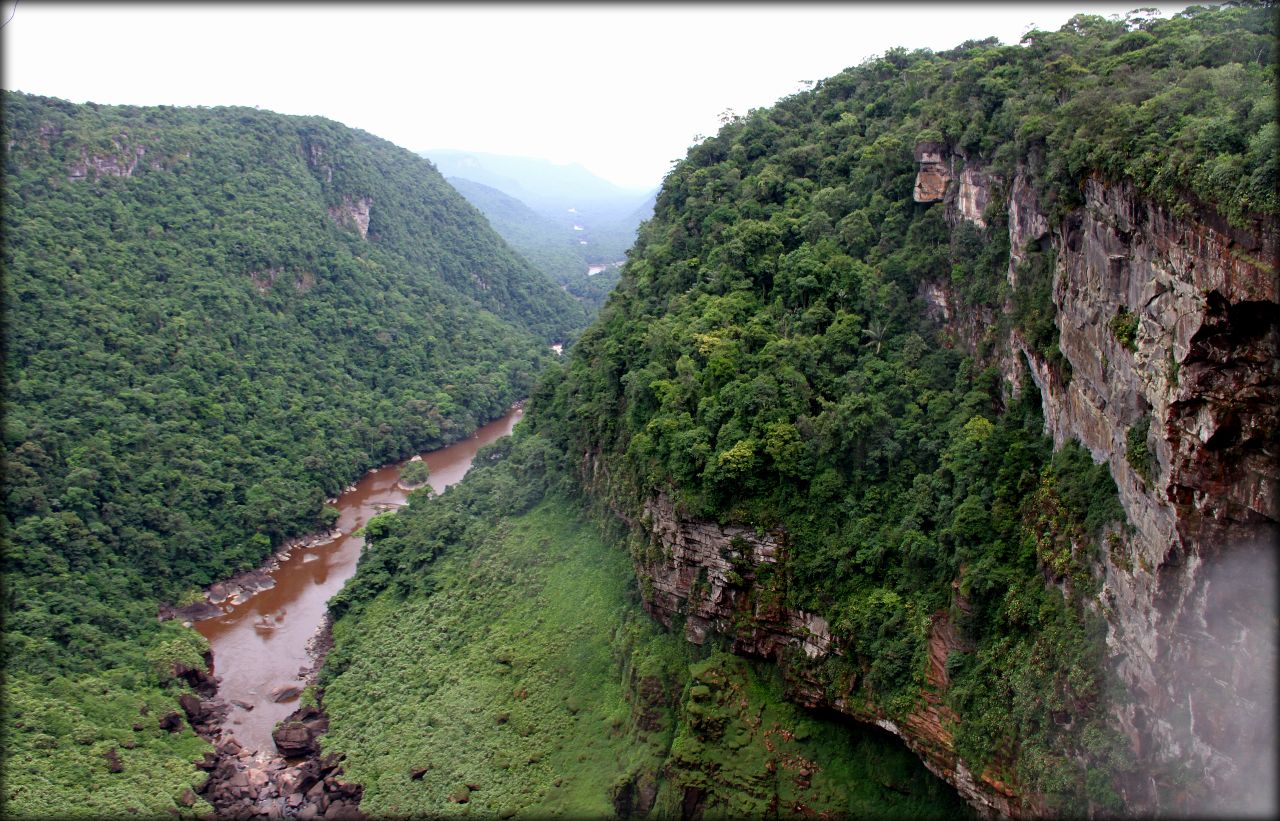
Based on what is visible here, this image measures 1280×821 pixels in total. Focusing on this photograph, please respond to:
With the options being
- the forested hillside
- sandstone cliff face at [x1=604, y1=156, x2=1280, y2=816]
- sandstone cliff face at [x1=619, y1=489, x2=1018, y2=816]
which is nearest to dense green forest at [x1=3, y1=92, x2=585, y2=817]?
the forested hillside

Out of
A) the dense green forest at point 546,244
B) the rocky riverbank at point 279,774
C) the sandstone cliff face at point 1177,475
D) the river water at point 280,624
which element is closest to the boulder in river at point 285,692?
the river water at point 280,624

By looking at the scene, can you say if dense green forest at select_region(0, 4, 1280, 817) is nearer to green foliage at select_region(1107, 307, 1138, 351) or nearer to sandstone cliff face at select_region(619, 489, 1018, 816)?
green foliage at select_region(1107, 307, 1138, 351)

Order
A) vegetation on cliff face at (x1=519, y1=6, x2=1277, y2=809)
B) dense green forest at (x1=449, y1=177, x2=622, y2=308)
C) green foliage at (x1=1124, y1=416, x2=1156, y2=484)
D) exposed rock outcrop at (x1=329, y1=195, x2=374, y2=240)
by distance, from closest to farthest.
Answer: green foliage at (x1=1124, y1=416, x2=1156, y2=484) → vegetation on cliff face at (x1=519, y1=6, x2=1277, y2=809) → exposed rock outcrop at (x1=329, y1=195, x2=374, y2=240) → dense green forest at (x1=449, y1=177, x2=622, y2=308)

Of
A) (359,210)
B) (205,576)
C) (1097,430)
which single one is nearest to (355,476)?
(205,576)

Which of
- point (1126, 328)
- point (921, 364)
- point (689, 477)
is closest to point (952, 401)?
point (921, 364)

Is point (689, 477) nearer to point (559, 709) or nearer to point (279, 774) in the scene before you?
point (559, 709)

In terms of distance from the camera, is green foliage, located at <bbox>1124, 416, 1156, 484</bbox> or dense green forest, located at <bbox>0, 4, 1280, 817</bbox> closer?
green foliage, located at <bbox>1124, 416, 1156, 484</bbox>
